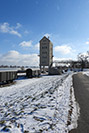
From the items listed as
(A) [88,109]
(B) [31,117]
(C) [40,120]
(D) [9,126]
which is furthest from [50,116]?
(A) [88,109]

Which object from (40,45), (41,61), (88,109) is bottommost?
(88,109)

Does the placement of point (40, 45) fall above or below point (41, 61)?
above

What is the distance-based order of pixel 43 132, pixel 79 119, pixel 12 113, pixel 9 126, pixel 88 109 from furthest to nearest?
pixel 88 109, pixel 12 113, pixel 79 119, pixel 9 126, pixel 43 132

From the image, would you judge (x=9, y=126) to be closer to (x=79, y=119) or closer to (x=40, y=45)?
(x=79, y=119)

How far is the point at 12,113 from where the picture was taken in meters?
4.48

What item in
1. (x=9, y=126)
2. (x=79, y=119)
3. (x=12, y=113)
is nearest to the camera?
(x=9, y=126)

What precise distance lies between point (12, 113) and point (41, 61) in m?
40.0

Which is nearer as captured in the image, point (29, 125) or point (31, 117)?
point (29, 125)

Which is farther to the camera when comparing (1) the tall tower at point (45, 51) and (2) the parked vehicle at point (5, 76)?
(1) the tall tower at point (45, 51)

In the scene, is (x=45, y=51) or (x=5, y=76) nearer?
(x=5, y=76)

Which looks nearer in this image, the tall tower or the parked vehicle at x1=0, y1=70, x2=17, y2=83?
the parked vehicle at x1=0, y1=70, x2=17, y2=83

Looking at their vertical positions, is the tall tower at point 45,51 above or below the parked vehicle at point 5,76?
above

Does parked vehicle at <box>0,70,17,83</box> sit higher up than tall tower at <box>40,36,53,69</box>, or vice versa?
tall tower at <box>40,36,53,69</box>

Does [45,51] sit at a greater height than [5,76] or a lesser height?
greater
